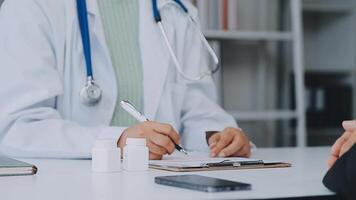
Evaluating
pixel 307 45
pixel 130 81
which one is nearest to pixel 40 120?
pixel 130 81

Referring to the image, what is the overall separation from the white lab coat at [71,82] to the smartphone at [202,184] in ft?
1.49

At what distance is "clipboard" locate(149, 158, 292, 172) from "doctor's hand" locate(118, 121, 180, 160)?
0.09m

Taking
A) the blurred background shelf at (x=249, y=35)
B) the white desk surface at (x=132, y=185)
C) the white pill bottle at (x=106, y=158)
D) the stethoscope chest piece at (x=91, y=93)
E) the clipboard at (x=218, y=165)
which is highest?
the blurred background shelf at (x=249, y=35)

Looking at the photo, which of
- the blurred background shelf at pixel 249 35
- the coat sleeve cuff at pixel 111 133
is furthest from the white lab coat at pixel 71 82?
the blurred background shelf at pixel 249 35

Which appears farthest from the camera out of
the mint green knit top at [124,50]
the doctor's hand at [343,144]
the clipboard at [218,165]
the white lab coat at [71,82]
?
the mint green knit top at [124,50]

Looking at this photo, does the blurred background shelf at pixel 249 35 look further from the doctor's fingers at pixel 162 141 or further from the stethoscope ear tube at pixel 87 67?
the doctor's fingers at pixel 162 141

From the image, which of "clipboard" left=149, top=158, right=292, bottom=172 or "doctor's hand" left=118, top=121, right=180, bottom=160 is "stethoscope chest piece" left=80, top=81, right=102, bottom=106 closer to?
"doctor's hand" left=118, top=121, right=180, bottom=160

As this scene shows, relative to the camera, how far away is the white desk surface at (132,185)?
0.83 meters

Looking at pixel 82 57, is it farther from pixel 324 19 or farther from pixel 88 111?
pixel 324 19

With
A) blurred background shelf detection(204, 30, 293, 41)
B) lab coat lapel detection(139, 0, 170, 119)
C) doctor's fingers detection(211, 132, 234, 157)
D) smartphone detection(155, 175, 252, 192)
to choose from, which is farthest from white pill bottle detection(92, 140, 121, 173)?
blurred background shelf detection(204, 30, 293, 41)

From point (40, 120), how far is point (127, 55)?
1.25 ft

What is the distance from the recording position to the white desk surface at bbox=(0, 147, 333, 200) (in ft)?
2.72

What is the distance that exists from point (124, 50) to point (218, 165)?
67 centimetres

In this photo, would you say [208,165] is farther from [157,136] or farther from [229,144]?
[229,144]
